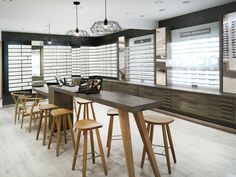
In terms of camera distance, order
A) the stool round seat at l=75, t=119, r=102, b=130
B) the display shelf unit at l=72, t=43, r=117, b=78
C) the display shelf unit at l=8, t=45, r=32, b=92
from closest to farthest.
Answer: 1. the stool round seat at l=75, t=119, r=102, b=130
2. the display shelf unit at l=8, t=45, r=32, b=92
3. the display shelf unit at l=72, t=43, r=117, b=78

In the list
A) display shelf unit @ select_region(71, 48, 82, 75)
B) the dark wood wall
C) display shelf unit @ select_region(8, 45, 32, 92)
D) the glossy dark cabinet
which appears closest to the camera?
the glossy dark cabinet

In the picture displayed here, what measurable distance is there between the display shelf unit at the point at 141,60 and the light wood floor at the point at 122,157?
9.97 ft

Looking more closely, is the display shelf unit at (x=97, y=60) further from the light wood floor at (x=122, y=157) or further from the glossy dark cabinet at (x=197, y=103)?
the light wood floor at (x=122, y=157)

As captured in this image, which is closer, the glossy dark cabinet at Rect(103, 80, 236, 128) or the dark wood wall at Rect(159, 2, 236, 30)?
the glossy dark cabinet at Rect(103, 80, 236, 128)

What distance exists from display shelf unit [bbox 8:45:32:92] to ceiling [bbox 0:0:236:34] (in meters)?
1.51

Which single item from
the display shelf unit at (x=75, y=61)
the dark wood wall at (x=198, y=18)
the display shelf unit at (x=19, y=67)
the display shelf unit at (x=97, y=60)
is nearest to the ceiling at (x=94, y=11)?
the dark wood wall at (x=198, y=18)

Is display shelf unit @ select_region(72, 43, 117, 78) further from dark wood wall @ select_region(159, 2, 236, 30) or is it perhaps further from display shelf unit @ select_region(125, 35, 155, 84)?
dark wood wall @ select_region(159, 2, 236, 30)

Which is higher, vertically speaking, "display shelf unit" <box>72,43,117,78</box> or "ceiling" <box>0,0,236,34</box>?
"ceiling" <box>0,0,236,34</box>

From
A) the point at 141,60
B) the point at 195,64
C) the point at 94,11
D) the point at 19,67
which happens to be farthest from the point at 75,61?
the point at 195,64

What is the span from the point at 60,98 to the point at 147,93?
293 centimetres

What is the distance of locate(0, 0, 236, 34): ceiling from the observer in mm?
4805

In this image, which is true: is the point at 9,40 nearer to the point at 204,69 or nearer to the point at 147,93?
the point at 147,93

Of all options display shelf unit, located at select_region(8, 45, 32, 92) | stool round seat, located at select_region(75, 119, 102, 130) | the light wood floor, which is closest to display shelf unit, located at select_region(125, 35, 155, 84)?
the light wood floor

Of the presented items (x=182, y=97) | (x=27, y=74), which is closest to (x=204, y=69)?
(x=182, y=97)
